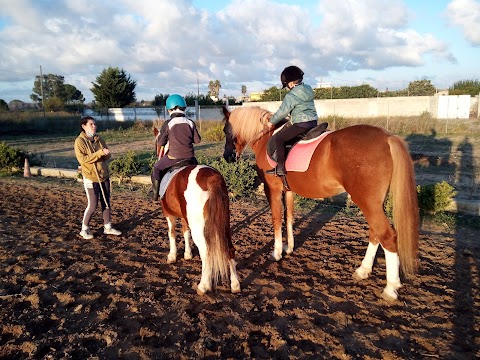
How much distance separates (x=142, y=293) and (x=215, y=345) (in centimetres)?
127

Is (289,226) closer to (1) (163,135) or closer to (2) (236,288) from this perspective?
(2) (236,288)

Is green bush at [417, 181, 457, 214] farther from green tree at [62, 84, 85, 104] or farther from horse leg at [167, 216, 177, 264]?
green tree at [62, 84, 85, 104]

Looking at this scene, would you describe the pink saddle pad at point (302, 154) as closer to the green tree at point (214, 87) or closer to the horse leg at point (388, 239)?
the horse leg at point (388, 239)

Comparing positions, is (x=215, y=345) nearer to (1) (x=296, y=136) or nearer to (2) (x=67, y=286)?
(2) (x=67, y=286)

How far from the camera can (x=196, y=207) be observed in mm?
3730

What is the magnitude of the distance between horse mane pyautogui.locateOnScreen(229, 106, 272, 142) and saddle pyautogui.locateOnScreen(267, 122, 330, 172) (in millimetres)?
684

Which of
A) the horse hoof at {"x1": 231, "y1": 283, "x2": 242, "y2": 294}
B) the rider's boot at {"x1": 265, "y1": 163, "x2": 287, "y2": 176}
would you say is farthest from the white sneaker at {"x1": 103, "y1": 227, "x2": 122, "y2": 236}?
the rider's boot at {"x1": 265, "y1": 163, "x2": 287, "y2": 176}

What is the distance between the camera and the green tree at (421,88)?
113ft

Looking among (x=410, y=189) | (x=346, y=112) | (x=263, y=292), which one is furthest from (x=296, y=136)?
(x=346, y=112)

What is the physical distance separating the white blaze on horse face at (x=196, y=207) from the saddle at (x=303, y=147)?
4.35 feet

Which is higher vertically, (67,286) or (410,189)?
(410,189)

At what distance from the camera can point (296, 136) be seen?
14.7 feet

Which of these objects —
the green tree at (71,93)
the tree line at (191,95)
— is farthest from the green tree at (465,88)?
the green tree at (71,93)

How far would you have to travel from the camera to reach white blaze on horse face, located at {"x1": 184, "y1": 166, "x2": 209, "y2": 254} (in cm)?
372
